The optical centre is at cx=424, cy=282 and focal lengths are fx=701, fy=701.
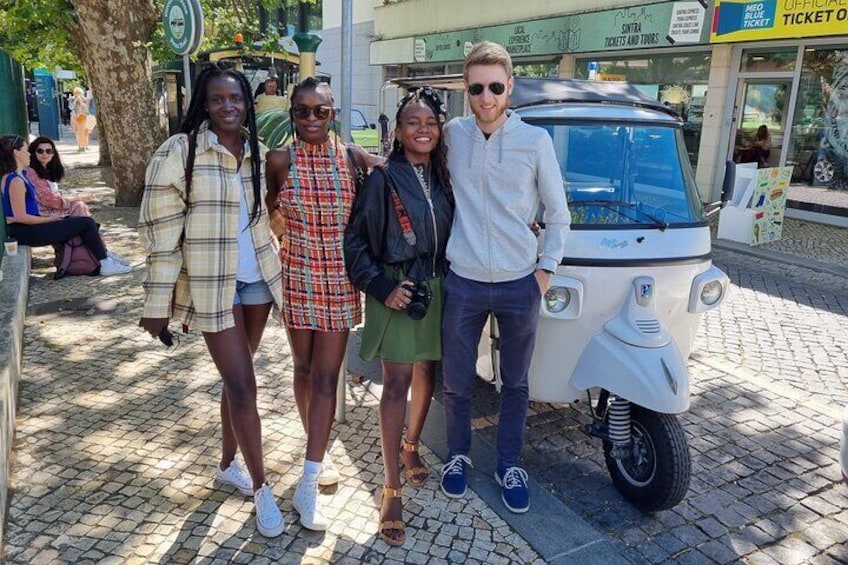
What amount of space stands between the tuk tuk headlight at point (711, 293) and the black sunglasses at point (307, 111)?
2158 millimetres

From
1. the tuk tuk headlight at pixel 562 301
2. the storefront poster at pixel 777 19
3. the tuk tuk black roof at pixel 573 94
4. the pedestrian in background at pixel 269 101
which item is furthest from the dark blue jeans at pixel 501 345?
the storefront poster at pixel 777 19

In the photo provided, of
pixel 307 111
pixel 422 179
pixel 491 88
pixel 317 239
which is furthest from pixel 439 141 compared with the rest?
pixel 317 239

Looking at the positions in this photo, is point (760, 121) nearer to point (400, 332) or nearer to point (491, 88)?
point (491, 88)

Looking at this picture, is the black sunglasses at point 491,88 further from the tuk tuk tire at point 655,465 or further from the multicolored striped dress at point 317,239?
the tuk tuk tire at point 655,465

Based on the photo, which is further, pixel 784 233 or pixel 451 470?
pixel 784 233

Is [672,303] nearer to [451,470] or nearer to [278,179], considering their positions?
[451,470]

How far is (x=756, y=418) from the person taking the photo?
14.6 feet

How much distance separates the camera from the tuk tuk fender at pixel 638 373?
3113 mm

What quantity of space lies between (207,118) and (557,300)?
1.81 meters

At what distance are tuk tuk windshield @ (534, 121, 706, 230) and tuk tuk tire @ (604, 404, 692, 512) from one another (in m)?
1.09

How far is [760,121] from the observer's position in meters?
12.5

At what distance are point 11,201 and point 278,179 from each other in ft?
16.0

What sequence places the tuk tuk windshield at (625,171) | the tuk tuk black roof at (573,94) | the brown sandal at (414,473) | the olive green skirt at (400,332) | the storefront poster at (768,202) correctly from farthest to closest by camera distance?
the storefront poster at (768,202)
the tuk tuk black roof at (573,94)
the tuk tuk windshield at (625,171)
the brown sandal at (414,473)
the olive green skirt at (400,332)

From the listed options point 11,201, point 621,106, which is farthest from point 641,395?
point 11,201
